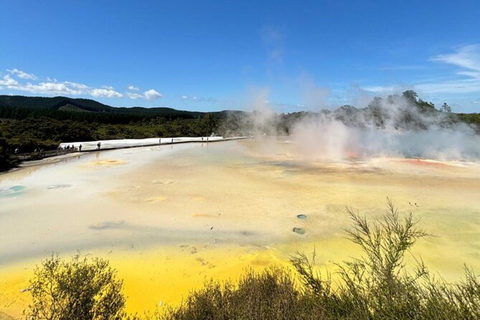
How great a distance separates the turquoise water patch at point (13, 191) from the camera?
13.2 metres

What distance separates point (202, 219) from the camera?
1006cm

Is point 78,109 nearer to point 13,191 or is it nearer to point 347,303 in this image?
point 13,191

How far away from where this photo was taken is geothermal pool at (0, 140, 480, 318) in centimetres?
681

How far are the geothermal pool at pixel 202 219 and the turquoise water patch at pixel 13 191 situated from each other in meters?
0.08

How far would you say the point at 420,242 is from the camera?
8.05 meters

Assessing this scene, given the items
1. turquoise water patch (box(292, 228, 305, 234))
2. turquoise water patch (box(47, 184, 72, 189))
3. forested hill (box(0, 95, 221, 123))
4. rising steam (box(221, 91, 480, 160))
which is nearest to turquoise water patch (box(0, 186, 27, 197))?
turquoise water patch (box(47, 184, 72, 189))

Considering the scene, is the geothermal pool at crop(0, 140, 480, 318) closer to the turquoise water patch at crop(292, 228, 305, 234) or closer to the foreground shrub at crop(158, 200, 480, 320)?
the turquoise water patch at crop(292, 228, 305, 234)

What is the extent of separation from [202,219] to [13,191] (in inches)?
424

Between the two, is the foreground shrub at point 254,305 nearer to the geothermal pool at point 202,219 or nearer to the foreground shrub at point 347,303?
the foreground shrub at point 347,303

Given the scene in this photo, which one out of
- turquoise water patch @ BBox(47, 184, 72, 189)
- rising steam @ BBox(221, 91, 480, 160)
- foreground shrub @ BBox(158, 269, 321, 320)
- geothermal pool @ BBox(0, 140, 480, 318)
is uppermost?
rising steam @ BBox(221, 91, 480, 160)

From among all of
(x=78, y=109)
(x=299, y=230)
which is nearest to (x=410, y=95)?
(x=299, y=230)

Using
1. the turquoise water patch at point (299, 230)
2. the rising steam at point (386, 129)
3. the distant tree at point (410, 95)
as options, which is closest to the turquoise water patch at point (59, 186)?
the turquoise water patch at point (299, 230)

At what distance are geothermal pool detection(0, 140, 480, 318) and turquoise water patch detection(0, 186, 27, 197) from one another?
8 cm

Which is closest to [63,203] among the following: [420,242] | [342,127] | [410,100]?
[420,242]
